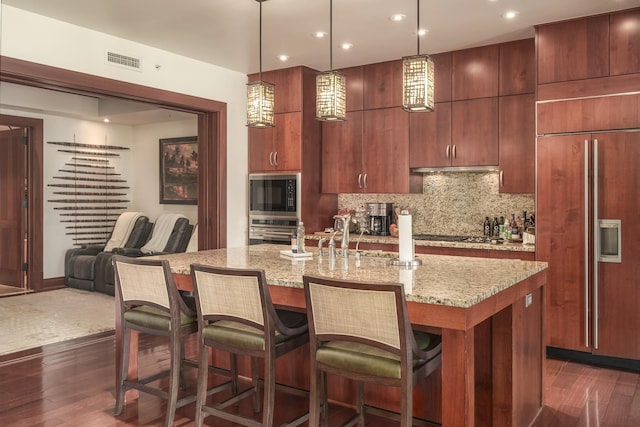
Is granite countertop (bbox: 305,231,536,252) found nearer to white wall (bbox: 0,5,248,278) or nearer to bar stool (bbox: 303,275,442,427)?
white wall (bbox: 0,5,248,278)

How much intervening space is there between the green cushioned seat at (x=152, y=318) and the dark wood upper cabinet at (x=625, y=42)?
349cm

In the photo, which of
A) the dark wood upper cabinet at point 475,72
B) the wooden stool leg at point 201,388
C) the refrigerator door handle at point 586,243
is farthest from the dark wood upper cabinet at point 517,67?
the wooden stool leg at point 201,388

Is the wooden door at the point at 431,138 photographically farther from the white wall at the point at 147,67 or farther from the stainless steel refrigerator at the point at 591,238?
the white wall at the point at 147,67

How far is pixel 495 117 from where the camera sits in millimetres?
4664

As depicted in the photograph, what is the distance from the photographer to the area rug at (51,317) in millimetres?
4659

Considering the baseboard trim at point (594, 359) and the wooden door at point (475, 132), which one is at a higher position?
the wooden door at point (475, 132)

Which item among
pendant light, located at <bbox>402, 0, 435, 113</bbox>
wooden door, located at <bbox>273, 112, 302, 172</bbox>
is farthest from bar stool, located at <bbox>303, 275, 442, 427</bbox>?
wooden door, located at <bbox>273, 112, 302, 172</bbox>

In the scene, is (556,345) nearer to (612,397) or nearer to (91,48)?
(612,397)

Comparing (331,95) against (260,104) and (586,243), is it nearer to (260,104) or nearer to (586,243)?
(260,104)

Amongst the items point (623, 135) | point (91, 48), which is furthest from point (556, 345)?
point (91, 48)

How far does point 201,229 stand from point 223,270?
123 inches

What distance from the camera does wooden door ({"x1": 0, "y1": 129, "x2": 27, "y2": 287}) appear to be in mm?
7293

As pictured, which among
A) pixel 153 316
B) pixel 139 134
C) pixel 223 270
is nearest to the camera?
pixel 223 270

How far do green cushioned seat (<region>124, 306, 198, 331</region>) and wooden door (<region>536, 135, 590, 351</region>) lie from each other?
9.18ft
